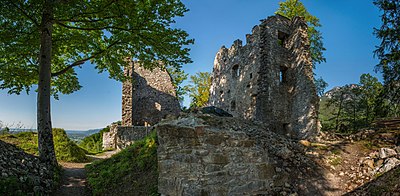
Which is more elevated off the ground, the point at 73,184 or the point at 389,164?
the point at 389,164

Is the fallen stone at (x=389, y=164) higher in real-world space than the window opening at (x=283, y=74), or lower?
lower

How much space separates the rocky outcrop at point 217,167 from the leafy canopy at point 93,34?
11.5 feet

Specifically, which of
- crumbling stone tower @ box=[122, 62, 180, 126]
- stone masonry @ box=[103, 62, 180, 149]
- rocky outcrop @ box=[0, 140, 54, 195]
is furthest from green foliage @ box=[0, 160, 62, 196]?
crumbling stone tower @ box=[122, 62, 180, 126]

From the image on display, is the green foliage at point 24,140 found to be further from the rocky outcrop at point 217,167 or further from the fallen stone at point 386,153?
the fallen stone at point 386,153

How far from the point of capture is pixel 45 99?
692 centimetres

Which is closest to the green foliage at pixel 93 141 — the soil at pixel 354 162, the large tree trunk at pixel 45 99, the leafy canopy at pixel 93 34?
the leafy canopy at pixel 93 34

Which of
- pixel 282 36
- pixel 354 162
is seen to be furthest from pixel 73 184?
pixel 282 36

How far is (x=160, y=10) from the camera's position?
23.8 feet

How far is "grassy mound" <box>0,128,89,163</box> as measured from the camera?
9.37 meters

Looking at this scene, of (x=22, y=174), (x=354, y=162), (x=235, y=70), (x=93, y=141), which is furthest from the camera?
(x=93, y=141)

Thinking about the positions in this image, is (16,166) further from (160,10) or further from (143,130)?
(143,130)

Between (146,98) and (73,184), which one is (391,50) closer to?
(73,184)

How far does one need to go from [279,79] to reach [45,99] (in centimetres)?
1176

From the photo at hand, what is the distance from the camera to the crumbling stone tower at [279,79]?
12391mm
